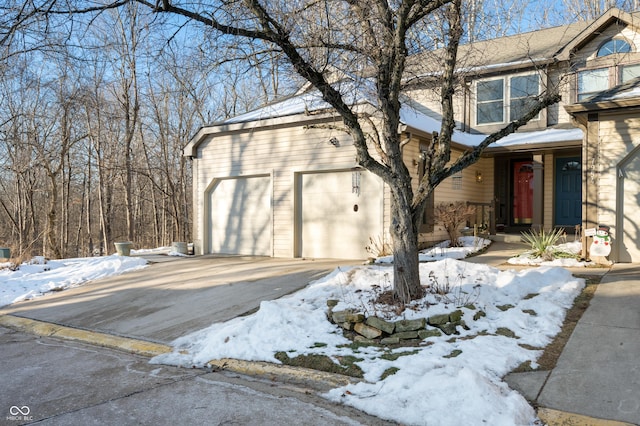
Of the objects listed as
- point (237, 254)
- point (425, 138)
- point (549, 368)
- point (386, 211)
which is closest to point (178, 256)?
point (237, 254)

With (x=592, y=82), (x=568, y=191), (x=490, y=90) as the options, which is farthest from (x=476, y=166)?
(x=592, y=82)

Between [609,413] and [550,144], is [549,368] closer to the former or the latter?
[609,413]

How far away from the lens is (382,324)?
5.19 metres

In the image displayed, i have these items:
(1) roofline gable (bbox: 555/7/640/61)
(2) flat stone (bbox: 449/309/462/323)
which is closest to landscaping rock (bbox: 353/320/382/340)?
(2) flat stone (bbox: 449/309/462/323)

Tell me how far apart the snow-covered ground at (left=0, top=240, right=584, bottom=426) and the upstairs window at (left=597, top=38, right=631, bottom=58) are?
9.18 meters

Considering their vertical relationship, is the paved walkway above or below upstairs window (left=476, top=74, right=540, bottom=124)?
below

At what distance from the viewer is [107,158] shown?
23531mm

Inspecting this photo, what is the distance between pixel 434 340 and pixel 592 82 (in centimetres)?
1175

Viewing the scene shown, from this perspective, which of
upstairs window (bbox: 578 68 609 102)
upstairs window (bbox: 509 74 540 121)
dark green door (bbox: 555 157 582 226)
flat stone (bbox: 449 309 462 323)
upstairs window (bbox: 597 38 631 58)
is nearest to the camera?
flat stone (bbox: 449 309 462 323)

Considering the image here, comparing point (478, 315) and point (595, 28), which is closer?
point (478, 315)

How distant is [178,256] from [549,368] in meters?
11.2

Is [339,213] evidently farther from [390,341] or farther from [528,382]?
[528,382]

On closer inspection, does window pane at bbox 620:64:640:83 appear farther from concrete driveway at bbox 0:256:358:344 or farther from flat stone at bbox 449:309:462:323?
flat stone at bbox 449:309:462:323

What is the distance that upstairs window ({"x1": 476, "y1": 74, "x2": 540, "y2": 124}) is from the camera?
1448 centimetres
